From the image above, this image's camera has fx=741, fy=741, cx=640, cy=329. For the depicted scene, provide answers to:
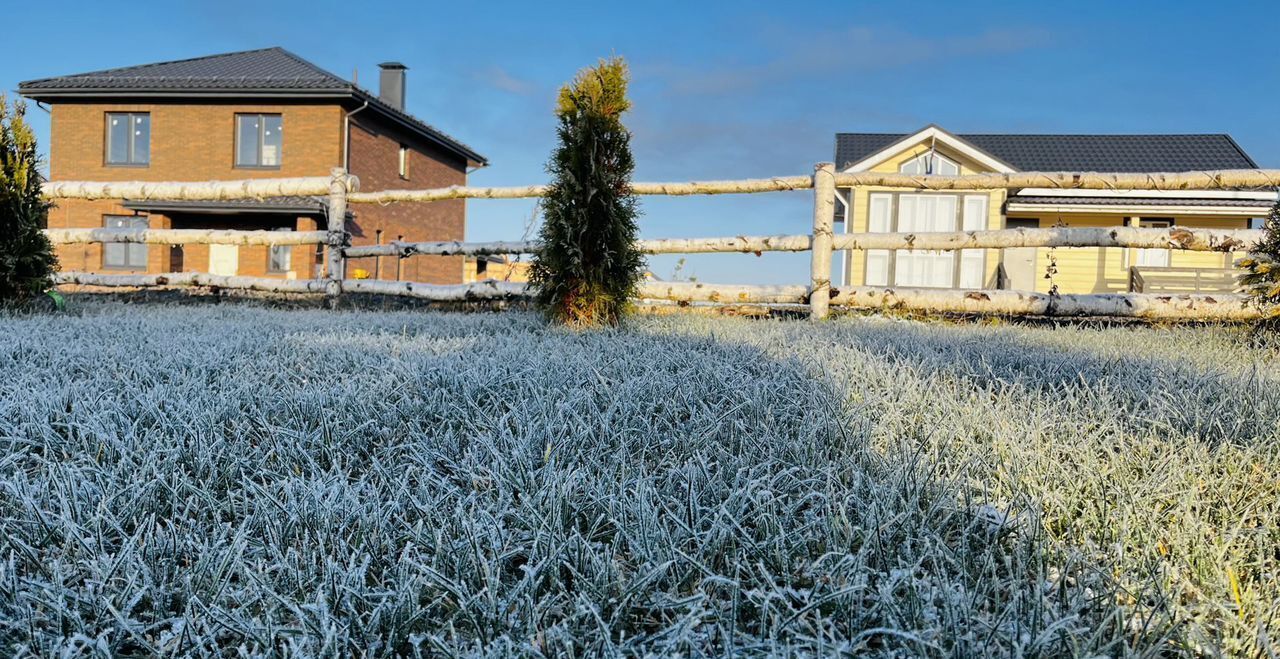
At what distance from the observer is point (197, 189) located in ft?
29.5

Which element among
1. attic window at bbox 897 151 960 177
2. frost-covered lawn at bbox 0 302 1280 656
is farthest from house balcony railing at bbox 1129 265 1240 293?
frost-covered lawn at bbox 0 302 1280 656

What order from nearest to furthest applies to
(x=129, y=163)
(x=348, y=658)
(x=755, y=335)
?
(x=348, y=658) → (x=755, y=335) → (x=129, y=163)

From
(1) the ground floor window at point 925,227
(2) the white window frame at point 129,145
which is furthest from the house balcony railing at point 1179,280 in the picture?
(2) the white window frame at point 129,145

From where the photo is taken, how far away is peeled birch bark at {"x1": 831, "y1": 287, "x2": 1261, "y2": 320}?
6281 millimetres

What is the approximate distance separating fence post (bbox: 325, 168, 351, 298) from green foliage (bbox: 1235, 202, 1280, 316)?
869 centimetres

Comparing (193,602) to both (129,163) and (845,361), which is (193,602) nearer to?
(845,361)

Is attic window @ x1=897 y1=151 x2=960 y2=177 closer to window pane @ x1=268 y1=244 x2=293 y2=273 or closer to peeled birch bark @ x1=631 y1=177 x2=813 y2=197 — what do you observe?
peeled birch bark @ x1=631 y1=177 x2=813 y2=197

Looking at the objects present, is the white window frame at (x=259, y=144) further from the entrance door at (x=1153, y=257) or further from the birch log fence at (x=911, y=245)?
the entrance door at (x=1153, y=257)

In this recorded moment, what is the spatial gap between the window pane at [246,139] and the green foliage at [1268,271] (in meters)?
21.5

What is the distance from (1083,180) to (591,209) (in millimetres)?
4516

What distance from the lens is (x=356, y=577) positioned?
1.34 metres

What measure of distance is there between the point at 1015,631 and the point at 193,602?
1.38m

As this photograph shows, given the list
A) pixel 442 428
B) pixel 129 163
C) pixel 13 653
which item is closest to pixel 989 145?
pixel 442 428

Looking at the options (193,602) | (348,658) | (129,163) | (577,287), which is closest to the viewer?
(348,658)
